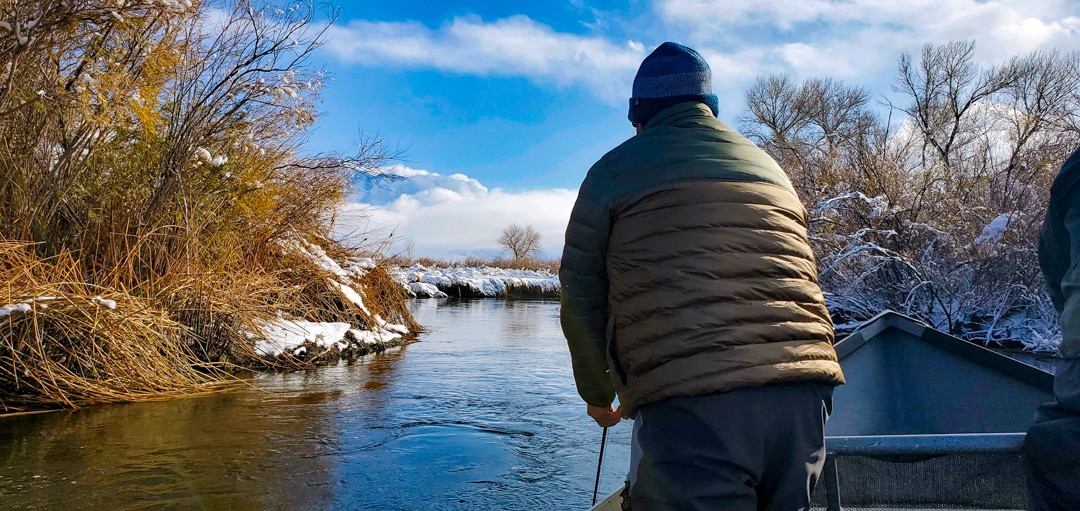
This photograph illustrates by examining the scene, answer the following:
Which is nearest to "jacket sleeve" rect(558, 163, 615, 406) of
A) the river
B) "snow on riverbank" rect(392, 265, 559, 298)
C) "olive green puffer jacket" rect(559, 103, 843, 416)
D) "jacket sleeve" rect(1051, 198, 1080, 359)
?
"olive green puffer jacket" rect(559, 103, 843, 416)

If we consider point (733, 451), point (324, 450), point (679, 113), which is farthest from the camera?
point (324, 450)

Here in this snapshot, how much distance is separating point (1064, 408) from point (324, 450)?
3.96 metres

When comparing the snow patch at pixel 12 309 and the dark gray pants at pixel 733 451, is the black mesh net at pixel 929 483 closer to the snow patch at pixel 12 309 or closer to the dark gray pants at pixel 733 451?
the dark gray pants at pixel 733 451

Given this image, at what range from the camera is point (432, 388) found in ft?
22.3

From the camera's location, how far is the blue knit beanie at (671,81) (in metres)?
1.81

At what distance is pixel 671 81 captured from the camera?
181cm

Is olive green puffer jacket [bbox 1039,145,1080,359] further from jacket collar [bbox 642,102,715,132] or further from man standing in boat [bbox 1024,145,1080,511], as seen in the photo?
jacket collar [bbox 642,102,715,132]

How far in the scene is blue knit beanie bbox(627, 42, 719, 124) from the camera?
1812 millimetres

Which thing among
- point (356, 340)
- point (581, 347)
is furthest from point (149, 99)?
point (581, 347)

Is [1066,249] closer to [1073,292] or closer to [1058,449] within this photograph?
[1073,292]

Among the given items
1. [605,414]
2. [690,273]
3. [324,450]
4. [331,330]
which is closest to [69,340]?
[324,450]

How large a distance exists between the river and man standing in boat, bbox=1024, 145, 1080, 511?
2.27 m

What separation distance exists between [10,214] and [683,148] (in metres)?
6.29

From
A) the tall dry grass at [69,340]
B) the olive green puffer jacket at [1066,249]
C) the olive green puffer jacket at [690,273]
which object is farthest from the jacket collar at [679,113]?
the tall dry grass at [69,340]
